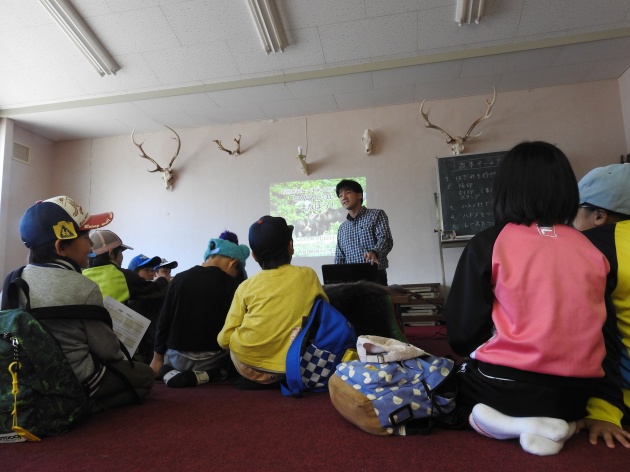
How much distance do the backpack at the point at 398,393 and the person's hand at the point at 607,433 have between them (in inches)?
15.1

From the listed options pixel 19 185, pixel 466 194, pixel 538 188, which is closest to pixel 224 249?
pixel 538 188

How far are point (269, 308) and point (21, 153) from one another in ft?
15.7

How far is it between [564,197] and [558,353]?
437 mm

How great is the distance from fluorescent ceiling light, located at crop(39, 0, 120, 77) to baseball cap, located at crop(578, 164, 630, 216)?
3.93 metres

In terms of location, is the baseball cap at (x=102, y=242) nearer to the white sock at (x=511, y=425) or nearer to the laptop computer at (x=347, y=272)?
the laptop computer at (x=347, y=272)

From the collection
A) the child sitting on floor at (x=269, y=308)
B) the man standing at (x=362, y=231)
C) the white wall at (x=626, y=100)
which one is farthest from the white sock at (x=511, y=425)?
the white wall at (x=626, y=100)

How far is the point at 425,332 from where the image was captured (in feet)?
12.4

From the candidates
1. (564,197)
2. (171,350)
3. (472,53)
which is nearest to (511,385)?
(564,197)

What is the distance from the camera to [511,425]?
1.07 meters

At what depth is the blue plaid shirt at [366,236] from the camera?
3.14m

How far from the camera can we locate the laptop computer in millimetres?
2598

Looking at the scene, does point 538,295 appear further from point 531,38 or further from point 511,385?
point 531,38

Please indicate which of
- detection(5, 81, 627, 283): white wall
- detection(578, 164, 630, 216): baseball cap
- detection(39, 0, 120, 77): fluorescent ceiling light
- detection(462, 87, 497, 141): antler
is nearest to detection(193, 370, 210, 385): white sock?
Answer: detection(578, 164, 630, 216): baseball cap

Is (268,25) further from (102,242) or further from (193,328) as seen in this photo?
(193,328)
